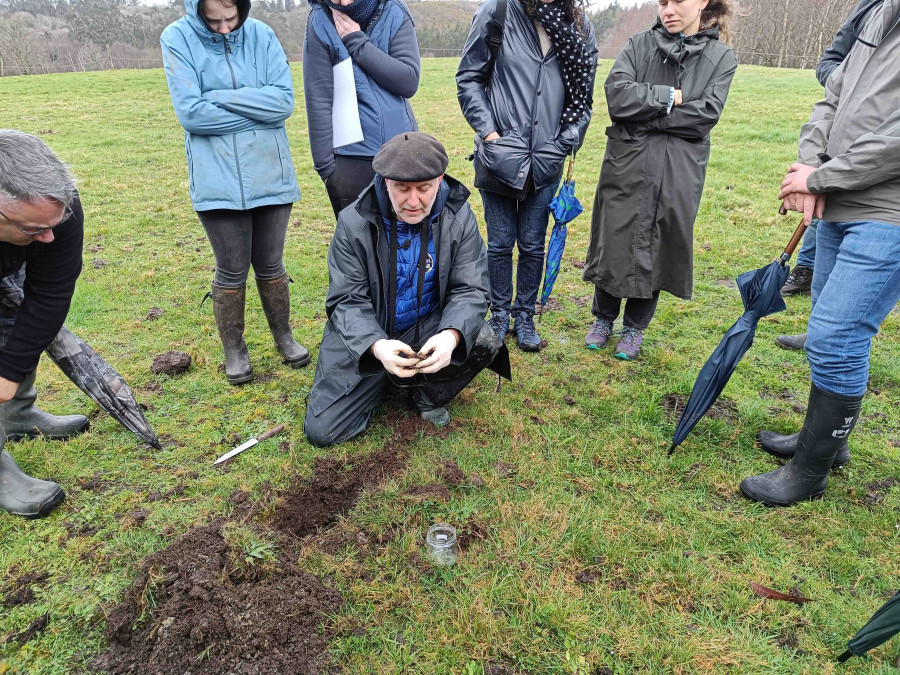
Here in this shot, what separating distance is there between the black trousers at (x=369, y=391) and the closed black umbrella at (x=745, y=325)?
43.2 inches

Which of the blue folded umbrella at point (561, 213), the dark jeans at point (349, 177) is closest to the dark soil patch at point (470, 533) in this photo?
the blue folded umbrella at point (561, 213)

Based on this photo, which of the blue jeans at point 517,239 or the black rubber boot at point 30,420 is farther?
the blue jeans at point 517,239

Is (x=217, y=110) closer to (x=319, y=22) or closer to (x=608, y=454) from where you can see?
(x=319, y=22)

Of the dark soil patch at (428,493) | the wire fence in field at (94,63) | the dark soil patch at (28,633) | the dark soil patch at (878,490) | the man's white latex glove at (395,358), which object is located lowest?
the dark soil patch at (28,633)

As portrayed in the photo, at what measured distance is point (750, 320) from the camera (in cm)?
274

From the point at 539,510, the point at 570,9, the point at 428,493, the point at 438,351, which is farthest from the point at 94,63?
the point at 539,510

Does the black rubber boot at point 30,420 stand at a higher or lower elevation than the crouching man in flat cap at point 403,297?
lower

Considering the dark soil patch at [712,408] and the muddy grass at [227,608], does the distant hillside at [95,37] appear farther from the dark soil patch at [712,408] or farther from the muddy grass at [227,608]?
the muddy grass at [227,608]

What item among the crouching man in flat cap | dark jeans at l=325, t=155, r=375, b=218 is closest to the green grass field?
the crouching man in flat cap

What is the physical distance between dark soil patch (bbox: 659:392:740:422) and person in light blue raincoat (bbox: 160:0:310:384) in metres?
2.65

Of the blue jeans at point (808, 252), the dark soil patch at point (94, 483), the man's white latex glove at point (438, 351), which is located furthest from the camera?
the blue jeans at point (808, 252)

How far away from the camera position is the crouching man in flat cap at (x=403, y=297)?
2711mm

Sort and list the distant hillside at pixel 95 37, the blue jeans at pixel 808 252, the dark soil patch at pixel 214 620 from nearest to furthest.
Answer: the dark soil patch at pixel 214 620 → the blue jeans at pixel 808 252 → the distant hillside at pixel 95 37

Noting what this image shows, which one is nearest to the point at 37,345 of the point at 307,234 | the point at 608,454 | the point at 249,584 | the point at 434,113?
the point at 249,584
